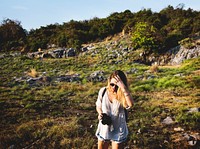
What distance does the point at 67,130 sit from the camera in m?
6.02

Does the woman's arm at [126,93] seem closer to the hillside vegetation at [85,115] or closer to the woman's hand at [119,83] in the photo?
the woman's hand at [119,83]

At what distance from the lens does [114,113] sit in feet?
11.1

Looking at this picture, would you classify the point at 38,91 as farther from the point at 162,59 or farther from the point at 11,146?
the point at 162,59

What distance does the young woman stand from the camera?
3303 mm

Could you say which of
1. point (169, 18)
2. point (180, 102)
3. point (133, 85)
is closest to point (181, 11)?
point (169, 18)

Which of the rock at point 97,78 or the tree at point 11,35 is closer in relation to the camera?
the rock at point 97,78

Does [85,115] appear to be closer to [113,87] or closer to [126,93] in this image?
[113,87]

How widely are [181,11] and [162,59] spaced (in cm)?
1149

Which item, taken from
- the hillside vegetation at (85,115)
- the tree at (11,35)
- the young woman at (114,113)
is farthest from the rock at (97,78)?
the tree at (11,35)

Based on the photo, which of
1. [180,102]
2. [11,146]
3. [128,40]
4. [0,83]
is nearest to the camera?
[11,146]

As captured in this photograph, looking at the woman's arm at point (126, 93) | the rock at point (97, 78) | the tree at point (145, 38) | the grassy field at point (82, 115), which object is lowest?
the grassy field at point (82, 115)

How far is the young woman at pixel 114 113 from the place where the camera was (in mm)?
3303

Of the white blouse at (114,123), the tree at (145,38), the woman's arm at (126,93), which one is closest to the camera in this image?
the woman's arm at (126,93)

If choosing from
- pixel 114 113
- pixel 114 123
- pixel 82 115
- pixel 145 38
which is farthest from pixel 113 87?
pixel 145 38
